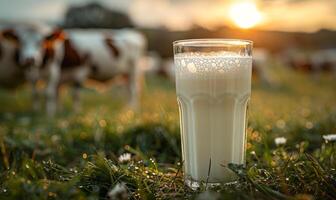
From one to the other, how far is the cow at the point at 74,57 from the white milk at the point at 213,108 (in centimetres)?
538

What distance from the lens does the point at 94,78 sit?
9.66 metres

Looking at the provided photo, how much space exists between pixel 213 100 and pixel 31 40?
19.4 ft

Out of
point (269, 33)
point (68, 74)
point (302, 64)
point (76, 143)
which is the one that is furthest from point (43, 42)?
point (269, 33)

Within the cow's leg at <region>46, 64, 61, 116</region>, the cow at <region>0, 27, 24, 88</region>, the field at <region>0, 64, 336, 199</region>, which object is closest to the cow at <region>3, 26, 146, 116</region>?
the cow's leg at <region>46, 64, 61, 116</region>

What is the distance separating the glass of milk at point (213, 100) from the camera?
2.01m

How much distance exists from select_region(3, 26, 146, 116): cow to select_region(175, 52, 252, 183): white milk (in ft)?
17.7

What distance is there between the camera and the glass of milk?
2.01 metres

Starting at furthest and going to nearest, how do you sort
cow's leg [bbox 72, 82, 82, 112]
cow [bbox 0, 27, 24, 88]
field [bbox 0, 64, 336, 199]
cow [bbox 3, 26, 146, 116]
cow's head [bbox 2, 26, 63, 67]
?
cow's leg [bbox 72, 82, 82, 112], cow [bbox 0, 27, 24, 88], cow [bbox 3, 26, 146, 116], cow's head [bbox 2, 26, 63, 67], field [bbox 0, 64, 336, 199]

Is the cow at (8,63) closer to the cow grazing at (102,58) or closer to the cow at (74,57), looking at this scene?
the cow at (74,57)

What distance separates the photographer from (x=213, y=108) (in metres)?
2.07

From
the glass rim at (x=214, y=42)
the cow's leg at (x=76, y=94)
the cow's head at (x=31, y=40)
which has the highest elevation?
the glass rim at (x=214, y=42)

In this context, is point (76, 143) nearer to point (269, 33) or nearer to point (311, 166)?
point (311, 166)

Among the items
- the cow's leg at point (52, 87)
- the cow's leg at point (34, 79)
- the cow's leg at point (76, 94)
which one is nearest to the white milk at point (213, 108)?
the cow's leg at point (52, 87)

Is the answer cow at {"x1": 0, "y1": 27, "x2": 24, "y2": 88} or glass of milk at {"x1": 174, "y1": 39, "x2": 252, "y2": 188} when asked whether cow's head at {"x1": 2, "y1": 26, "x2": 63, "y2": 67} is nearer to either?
cow at {"x1": 0, "y1": 27, "x2": 24, "y2": 88}
